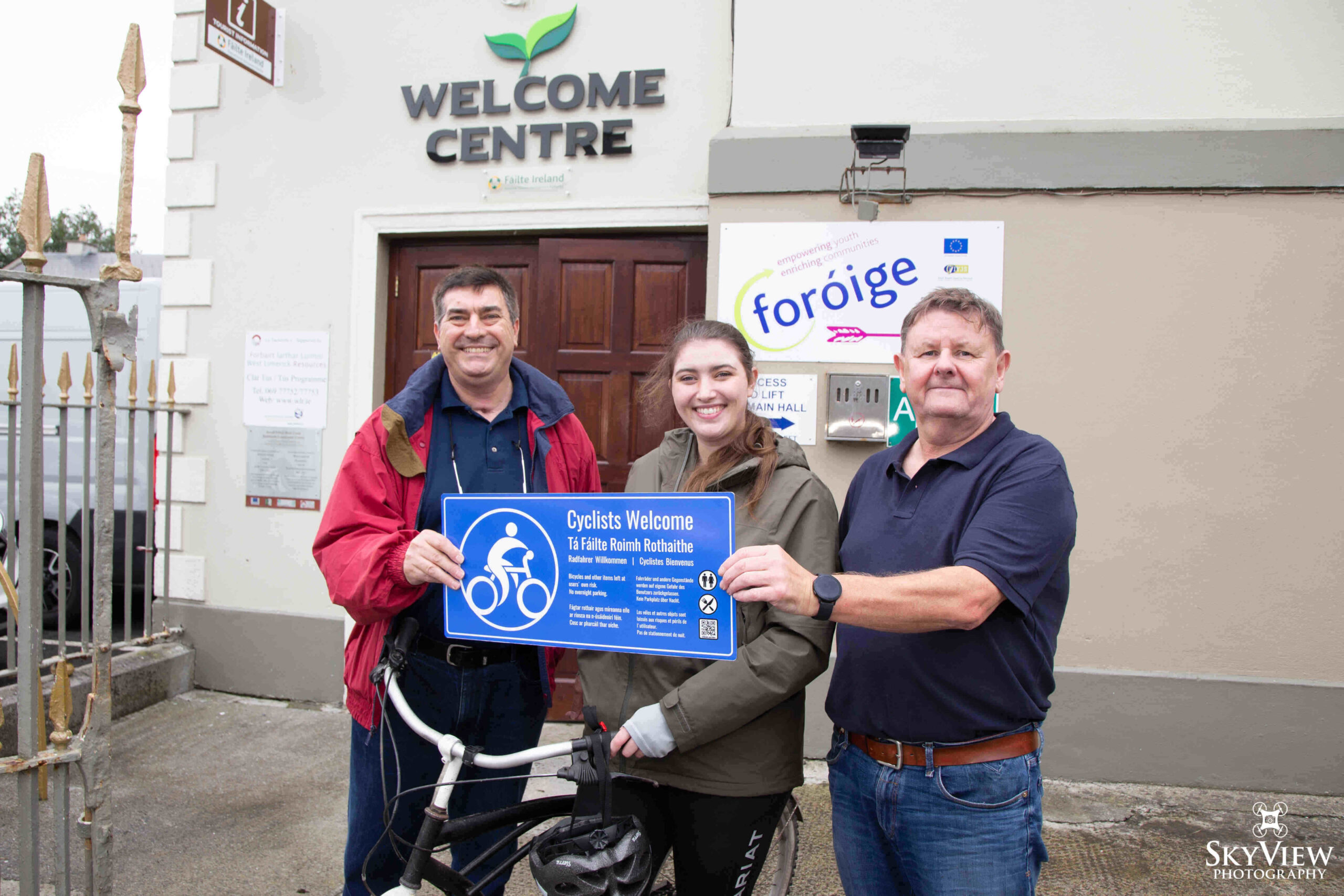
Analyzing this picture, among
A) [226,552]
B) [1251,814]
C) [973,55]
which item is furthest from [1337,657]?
[226,552]

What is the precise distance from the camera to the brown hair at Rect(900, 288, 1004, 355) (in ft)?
5.97

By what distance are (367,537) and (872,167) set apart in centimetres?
294

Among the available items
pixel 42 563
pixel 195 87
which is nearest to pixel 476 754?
pixel 42 563

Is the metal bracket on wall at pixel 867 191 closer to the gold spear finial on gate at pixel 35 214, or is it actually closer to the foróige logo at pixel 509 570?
the foróige logo at pixel 509 570

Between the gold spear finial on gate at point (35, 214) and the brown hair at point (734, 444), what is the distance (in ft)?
4.49

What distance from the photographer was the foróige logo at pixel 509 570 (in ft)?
6.21

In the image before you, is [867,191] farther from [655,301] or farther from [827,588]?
[827,588]

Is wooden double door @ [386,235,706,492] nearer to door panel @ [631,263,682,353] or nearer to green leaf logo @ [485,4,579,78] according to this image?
door panel @ [631,263,682,353]

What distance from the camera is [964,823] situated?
172cm

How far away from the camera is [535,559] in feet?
6.24

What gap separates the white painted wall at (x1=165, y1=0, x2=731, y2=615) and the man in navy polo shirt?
112 inches

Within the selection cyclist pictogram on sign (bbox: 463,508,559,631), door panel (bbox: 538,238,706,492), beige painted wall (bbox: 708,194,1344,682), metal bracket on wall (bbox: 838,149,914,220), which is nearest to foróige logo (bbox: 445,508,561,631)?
cyclist pictogram on sign (bbox: 463,508,559,631)

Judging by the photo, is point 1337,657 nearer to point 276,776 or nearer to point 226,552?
point 276,776

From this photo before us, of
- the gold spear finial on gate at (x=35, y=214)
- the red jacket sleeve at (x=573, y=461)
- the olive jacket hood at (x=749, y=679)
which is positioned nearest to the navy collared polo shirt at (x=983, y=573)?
the olive jacket hood at (x=749, y=679)
